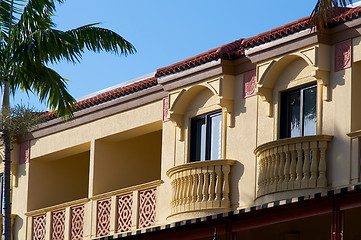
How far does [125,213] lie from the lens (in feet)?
92.8

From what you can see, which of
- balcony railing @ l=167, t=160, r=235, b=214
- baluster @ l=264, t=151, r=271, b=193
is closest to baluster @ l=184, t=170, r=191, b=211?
balcony railing @ l=167, t=160, r=235, b=214

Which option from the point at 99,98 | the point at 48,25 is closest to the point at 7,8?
the point at 48,25

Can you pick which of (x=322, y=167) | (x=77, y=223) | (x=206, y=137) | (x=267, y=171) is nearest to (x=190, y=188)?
(x=206, y=137)

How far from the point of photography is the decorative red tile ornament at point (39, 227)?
102ft

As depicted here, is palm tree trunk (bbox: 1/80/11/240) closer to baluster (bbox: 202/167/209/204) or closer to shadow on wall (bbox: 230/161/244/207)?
baluster (bbox: 202/167/209/204)

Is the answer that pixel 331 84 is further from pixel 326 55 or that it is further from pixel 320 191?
pixel 320 191

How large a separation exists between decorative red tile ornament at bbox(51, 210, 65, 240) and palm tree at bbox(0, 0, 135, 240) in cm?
538

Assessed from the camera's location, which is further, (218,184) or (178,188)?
(178,188)

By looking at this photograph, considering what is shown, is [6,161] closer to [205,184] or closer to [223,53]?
[205,184]

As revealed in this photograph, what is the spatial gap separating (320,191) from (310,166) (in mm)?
645

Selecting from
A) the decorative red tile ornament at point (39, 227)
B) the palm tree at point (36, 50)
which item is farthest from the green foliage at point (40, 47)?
the decorative red tile ornament at point (39, 227)

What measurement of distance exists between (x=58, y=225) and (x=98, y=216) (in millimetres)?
1664

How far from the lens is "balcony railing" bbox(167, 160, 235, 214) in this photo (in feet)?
83.2

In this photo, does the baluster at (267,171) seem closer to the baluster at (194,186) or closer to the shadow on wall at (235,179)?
the shadow on wall at (235,179)
